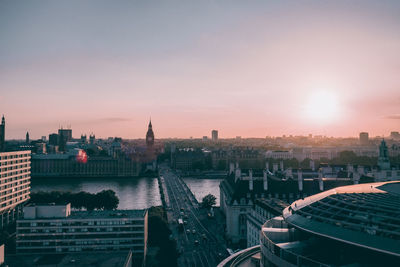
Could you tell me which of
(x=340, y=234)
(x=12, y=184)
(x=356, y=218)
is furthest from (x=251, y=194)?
(x=12, y=184)

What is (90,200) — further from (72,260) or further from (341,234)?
(341,234)

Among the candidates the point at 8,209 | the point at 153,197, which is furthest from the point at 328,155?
the point at 8,209

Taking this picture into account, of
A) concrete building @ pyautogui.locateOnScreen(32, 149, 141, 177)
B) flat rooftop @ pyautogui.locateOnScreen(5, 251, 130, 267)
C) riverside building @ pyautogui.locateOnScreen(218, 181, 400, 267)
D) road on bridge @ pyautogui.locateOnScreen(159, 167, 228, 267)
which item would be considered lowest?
road on bridge @ pyautogui.locateOnScreen(159, 167, 228, 267)

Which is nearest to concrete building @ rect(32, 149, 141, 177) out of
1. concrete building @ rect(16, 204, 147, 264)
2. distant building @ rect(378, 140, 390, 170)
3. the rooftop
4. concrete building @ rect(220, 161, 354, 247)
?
distant building @ rect(378, 140, 390, 170)

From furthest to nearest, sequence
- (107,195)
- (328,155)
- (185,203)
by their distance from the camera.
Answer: (328,155) → (185,203) → (107,195)

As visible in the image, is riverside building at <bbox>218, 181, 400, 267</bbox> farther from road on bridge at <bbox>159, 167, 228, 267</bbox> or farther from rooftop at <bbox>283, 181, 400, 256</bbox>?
road on bridge at <bbox>159, 167, 228, 267</bbox>

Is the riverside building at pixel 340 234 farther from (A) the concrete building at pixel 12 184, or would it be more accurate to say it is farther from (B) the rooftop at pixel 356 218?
(A) the concrete building at pixel 12 184

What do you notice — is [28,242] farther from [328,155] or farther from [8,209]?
[328,155]
